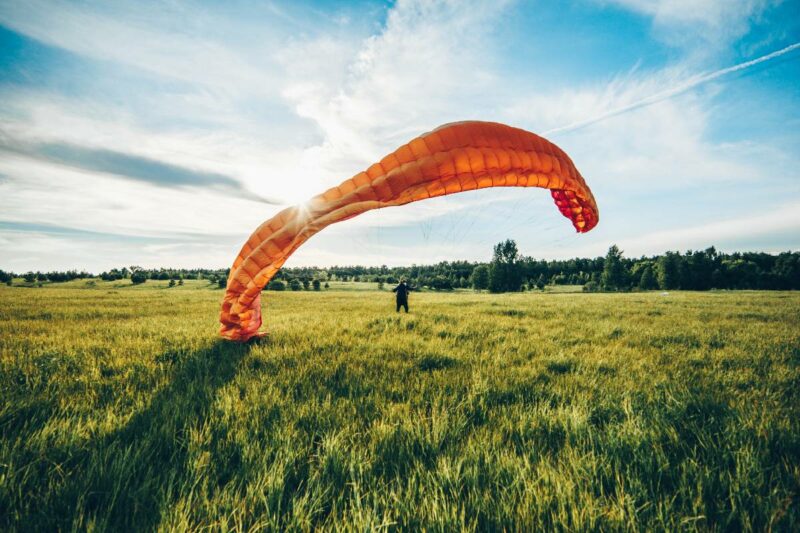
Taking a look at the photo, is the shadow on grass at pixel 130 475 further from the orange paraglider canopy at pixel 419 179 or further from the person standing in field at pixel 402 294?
the person standing in field at pixel 402 294

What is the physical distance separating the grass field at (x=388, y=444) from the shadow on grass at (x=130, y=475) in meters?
0.01

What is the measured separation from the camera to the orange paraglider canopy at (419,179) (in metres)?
3.91

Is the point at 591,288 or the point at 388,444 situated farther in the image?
the point at 591,288

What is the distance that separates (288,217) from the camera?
4453 millimetres

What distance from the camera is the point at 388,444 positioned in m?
2.36

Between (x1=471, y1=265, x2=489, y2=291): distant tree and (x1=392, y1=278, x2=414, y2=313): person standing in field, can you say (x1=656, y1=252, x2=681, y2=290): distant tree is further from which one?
(x1=392, y1=278, x2=414, y2=313): person standing in field

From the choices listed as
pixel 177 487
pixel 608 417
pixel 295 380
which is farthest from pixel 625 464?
pixel 295 380

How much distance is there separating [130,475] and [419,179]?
3734mm

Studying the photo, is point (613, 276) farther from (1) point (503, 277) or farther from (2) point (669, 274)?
(1) point (503, 277)

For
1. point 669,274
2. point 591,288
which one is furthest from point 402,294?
point 669,274

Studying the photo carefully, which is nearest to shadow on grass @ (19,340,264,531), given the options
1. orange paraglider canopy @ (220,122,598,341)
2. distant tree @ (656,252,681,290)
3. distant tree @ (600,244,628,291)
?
orange paraglider canopy @ (220,122,598,341)

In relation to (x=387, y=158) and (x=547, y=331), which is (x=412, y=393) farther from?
(x=547, y=331)

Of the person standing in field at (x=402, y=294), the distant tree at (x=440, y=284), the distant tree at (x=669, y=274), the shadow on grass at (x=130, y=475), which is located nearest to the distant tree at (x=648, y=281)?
the distant tree at (x=669, y=274)

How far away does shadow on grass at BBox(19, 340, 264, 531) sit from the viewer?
63.0 inches
